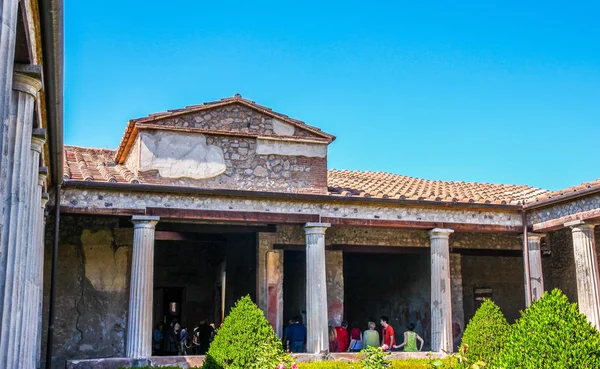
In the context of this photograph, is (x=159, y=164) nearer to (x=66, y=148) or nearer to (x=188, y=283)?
(x=66, y=148)

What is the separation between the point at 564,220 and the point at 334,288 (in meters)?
4.73

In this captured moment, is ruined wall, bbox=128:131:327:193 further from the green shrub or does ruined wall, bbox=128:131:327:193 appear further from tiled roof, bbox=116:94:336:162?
the green shrub

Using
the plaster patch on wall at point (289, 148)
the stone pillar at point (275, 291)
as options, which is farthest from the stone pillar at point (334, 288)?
the plaster patch on wall at point (289, 148)

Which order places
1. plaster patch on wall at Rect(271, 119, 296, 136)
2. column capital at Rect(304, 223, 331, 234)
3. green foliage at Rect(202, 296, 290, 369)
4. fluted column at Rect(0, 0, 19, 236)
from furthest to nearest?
plaster patch on wall at Rect(271, 119, 296, 136) < column capital at Rect(304, 223, 331, 234) < green foliage at Rect(202, 296, 290, 369) < fluted column at Rect(0, 0, 19, 236)

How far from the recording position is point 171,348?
1431cm

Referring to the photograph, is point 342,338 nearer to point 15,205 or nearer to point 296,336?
point 296,336

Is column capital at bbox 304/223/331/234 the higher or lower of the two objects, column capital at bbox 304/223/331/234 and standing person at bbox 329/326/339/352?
the higher

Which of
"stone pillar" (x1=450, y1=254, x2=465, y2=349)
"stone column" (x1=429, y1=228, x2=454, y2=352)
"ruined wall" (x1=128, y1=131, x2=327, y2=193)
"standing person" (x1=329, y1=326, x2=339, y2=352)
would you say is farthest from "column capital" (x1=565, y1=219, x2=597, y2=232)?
"standing person" (x1=329, y1=326, x2=339, y2=352)

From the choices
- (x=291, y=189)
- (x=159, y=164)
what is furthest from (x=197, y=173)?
(x=291, y=189)

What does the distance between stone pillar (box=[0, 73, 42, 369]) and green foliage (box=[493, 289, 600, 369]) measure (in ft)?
12.7

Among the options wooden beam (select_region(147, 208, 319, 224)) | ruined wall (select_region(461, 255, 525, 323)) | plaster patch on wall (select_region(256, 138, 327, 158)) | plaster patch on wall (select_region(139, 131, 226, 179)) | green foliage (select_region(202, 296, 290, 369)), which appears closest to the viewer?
green foliage (select_region(202, 296, 290, 369))

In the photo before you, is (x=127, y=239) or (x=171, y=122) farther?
(x=127, y=239)

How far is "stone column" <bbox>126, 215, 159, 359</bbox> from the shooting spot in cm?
1048

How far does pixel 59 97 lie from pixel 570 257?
39.6 ft
